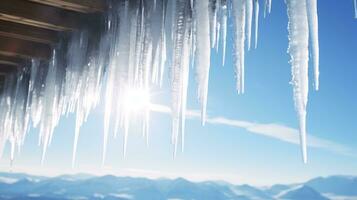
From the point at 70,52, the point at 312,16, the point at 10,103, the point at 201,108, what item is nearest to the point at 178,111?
the point at 201,108

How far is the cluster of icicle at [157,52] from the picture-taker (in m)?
2.08

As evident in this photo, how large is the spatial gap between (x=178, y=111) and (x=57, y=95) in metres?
1.96

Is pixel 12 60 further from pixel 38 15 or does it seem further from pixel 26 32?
pixel 38 15

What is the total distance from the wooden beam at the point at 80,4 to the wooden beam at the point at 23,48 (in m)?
0.79

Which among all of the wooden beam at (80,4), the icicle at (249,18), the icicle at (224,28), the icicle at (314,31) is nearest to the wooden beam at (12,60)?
the wooden beam at (80,4)

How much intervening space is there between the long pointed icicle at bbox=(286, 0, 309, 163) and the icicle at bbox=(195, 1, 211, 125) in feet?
1.65

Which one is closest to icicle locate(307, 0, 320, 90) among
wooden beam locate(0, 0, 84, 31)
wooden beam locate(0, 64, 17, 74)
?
wooden beam locate(0, 0, 84, 31)

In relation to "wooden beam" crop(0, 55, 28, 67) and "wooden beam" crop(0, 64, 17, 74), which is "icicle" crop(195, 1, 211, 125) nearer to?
"wooden beam" crop(0, 55, 28, 67)

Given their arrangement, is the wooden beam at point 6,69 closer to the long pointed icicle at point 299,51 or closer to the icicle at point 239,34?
the icicle at point 239,34

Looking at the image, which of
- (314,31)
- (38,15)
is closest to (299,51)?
(314,31)

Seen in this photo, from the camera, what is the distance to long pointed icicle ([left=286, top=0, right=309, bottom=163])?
6.44 feet


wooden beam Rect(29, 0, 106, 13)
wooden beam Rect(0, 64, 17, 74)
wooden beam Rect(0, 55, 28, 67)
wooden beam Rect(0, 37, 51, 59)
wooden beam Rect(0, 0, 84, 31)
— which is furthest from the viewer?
wooden beam Rect(0, 64, 17, 74)

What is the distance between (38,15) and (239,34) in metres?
1.58

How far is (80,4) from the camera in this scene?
279 cm
